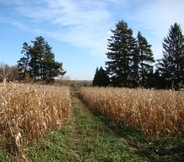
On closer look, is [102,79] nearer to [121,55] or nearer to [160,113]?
[121,55]

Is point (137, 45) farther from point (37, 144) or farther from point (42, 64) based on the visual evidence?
point (37, 144)

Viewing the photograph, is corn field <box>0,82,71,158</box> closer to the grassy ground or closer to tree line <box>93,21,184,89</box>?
the grassy ground

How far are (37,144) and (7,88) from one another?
187cm

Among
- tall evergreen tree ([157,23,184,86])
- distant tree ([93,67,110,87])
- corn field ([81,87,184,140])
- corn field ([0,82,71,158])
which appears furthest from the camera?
distant tree ([93,67,110,87])

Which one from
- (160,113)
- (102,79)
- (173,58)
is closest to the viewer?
(160,113)

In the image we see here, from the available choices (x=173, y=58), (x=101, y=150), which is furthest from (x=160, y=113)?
(x=173, y=58)

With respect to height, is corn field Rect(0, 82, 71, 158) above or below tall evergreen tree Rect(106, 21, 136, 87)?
below

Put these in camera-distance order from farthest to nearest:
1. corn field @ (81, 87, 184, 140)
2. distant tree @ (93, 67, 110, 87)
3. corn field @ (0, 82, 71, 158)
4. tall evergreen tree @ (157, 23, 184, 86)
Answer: distant tree @ (93, 67, 110, 87)
tall evergreen tree @ (157, 23, 184, 86)
corn field @ (81, 87, 184, 140)
corn field @ (0, 82, 71, 158)

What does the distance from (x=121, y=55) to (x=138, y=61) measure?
376 cm

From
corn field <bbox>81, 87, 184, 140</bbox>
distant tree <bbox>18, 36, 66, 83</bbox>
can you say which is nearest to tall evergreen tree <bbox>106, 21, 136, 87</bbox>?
distant tree <bbox>18, 36, 66, 83</bbox>

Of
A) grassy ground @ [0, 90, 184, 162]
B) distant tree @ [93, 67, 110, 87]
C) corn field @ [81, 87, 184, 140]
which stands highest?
distant tree @ [93, 67, 110, 87]

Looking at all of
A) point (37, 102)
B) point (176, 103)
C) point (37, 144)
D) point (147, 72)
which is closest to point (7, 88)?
point (37, 102)

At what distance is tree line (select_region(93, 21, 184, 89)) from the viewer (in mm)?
33250

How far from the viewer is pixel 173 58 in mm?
34344
